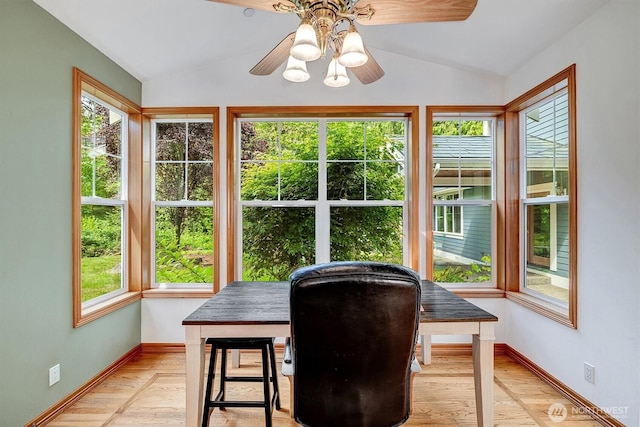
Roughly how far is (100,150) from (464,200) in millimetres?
3237

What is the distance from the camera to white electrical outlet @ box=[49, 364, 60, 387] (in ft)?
6.80

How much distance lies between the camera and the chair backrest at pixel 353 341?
120 cm

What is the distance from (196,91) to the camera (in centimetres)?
312

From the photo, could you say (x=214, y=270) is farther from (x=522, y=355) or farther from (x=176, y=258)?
(x=522, y=355)

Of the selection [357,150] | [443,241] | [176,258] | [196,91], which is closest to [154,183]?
[176,258]

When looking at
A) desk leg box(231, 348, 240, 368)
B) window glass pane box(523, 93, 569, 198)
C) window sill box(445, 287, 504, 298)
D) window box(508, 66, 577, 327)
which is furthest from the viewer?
window sill box(445, 287, 504, 298)

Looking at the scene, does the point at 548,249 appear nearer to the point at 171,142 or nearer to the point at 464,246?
the point at 464,246

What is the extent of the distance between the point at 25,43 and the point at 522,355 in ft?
13.5

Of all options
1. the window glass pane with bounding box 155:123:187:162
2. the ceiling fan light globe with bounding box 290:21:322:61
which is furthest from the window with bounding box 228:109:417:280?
the ceiling fan light globe with bounding box 290:21:322:61

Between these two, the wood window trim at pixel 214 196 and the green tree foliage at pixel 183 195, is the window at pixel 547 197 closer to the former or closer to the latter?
the wood window trim at pixel 214 196

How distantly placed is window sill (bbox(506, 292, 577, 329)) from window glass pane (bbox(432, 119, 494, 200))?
0.94m

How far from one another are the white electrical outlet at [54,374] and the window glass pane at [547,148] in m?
3.67

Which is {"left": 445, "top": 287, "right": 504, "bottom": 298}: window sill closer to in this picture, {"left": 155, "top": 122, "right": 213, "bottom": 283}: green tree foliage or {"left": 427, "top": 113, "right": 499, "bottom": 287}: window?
{"left": 427, "top": 113, "right": 499, "bottom": 287}: window

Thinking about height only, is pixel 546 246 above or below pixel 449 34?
below
